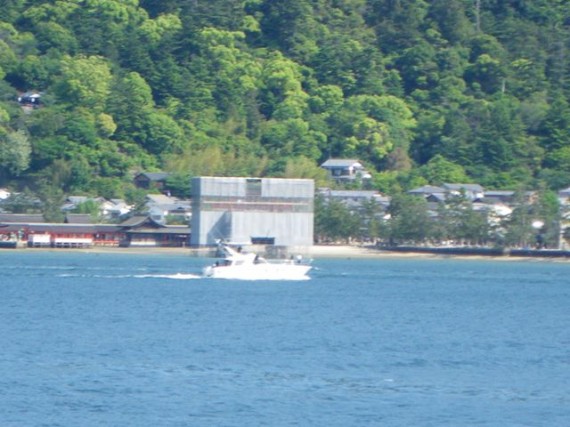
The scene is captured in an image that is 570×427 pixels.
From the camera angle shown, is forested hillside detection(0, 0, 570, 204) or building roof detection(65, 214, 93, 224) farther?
forested hillside detection(0, 0, 570, 204)

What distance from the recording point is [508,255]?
56562 millimetres

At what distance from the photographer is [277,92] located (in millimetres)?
75688

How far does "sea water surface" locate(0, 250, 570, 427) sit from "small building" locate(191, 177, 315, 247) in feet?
24.4

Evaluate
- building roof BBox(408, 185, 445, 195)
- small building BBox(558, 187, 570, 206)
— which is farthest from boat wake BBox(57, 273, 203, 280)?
small building BBox(558, 187, 570, 206)

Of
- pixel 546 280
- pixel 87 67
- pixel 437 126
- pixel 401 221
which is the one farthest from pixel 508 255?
pixel 87 67

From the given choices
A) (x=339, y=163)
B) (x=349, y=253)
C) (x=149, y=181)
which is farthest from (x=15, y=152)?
(x=349, y=253)

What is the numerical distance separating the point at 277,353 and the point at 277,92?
53.3 meters

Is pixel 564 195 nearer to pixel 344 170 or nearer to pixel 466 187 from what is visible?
pixel 466 187

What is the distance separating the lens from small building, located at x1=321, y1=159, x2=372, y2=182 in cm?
6904

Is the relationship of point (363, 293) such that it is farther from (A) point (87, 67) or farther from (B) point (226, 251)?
(A) point (87, 67)

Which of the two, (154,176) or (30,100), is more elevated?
(30,100)

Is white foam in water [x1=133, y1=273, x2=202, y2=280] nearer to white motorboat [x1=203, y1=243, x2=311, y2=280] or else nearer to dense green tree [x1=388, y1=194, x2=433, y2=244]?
white motorboat [x1=203, y1=243, x2=311, y2=280]

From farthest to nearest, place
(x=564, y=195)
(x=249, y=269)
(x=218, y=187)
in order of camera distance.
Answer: (x=564, y=195), (x=218, y=187), (x=249, y=269)

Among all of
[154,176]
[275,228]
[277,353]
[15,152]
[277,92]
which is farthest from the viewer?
[277,92]
